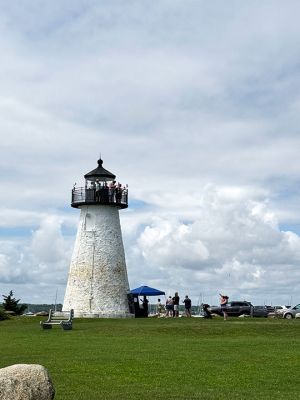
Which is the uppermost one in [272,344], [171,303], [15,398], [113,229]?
[113,229]

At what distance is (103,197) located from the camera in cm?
5250

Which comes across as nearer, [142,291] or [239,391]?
[239,391]

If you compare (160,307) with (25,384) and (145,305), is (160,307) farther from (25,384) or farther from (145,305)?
(25,384)

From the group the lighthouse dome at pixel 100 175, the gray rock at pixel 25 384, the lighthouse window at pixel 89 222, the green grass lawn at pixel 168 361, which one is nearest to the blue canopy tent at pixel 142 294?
the lighthouse window at pixel 89 222

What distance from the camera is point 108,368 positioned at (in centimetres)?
1908

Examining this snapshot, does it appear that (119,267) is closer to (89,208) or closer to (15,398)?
(89,208)

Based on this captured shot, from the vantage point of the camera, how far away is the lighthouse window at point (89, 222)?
5280cm

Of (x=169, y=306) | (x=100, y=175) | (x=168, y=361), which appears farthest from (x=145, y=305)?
(x=168, y=361)

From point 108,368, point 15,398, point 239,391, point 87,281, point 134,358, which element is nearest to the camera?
point 15,398

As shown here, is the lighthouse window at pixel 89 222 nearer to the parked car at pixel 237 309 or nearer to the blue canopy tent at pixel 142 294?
the blue canopy tent at pixel 142 294

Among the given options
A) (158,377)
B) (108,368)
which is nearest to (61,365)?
(108,368)

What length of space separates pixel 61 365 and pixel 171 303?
34115mm

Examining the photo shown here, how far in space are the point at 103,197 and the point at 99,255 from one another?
4206 millimetres

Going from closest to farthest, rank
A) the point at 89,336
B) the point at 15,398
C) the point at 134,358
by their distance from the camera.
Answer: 1. the point at 15,398
2. the point at 134,358
3. the point at 89,336
